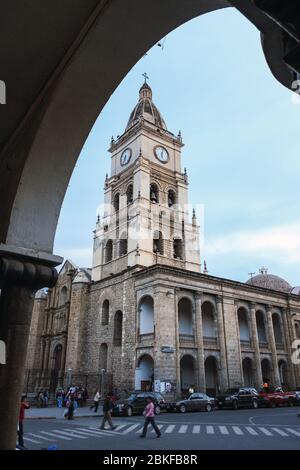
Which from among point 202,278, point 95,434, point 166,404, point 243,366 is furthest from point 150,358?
point 95,434

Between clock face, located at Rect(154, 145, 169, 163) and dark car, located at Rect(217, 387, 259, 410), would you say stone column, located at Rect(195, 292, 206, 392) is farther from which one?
clock face, located at Rect(154, 145, 169, 163)

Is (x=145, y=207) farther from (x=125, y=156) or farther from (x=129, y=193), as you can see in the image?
(x=125, y=156)

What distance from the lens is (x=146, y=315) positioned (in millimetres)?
30938

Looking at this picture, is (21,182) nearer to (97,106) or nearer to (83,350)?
(97,106)

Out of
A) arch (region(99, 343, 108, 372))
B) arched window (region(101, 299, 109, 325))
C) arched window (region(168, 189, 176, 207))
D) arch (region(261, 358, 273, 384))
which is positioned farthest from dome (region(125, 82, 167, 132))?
arch (region(261, 358, 273, 384))

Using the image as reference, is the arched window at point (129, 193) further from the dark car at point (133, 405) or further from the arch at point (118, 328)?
the dark car at point (133, 405)

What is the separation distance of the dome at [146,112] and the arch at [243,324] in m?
23.5

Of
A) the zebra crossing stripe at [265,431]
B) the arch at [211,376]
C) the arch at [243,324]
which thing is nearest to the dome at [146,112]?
the arch at [243,324]

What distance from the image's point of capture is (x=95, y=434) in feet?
43.6

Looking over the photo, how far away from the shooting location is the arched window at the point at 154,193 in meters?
38.9

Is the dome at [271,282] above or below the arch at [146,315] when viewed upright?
above

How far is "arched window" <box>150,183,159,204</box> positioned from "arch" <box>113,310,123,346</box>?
1235 cm

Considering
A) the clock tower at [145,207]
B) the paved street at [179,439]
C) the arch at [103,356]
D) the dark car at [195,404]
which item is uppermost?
the clock tower at [145,207]
